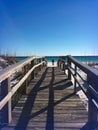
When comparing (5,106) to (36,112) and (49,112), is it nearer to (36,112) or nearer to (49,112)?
(36,112)

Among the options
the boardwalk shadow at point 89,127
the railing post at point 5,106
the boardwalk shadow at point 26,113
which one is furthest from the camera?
the boardwalk shadow at point 26,113

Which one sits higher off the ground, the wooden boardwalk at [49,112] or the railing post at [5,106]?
the railing post at [5,106]

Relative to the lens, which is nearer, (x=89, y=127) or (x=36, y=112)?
(x=89, y=127)

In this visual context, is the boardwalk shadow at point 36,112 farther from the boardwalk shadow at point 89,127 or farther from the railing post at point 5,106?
the boardwalk shadow at point 89,127

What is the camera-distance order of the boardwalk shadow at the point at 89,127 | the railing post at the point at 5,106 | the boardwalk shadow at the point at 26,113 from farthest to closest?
the boardwalk shadow at the point at 26,113
the railing post at the point at 5,106
the boardwalk shadow at the point at 89,127

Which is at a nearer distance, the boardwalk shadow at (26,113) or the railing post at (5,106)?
the railing post at (5,106)

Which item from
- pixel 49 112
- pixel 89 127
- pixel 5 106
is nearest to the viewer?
pixel 89 127

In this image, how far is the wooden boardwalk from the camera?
5.17m

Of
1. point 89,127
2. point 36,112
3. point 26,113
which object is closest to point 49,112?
point 36,112

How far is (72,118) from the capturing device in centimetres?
558

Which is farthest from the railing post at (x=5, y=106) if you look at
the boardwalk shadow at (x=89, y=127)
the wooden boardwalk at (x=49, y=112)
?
the boardwalk shadow at (x=89, y=127)

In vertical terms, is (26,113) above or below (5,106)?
below

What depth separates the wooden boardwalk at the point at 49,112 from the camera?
517cm

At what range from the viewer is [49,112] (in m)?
6.02
